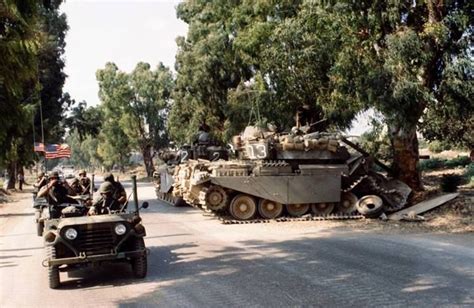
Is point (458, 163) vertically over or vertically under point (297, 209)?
over

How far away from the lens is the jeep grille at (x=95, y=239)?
7.90 metres

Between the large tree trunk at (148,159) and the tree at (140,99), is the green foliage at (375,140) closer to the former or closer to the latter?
the tree at (140,99)

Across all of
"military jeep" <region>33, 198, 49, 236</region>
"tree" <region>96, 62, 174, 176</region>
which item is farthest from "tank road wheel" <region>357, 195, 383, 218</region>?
"tree" <region>96, 62, 174, 176</region>

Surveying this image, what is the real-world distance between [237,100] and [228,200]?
1442cm

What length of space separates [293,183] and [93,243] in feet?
26.8

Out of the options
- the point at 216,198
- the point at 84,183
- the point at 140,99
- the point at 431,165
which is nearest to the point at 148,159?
the point at 140,99

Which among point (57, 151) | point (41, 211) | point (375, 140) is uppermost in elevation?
point (57, 151)

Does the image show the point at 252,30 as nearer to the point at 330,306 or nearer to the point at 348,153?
the point at 348,153

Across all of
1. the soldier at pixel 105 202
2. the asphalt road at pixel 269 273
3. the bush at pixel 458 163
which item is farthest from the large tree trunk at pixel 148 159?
the soldier at pixel 105 202

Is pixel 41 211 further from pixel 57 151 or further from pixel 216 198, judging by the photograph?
pixel 57 151

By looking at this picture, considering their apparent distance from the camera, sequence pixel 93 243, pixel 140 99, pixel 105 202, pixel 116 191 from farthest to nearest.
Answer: pixel 140 99 → pixel 116 191 → pixel 105 202 → pixel 93 243

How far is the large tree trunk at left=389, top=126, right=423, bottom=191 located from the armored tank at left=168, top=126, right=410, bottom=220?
19.3 inches

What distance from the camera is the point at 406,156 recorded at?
15773 millimetres

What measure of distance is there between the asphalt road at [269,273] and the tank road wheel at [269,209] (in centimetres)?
247
